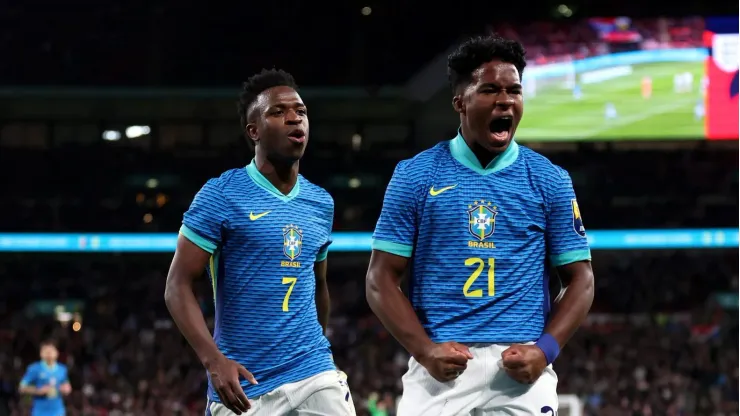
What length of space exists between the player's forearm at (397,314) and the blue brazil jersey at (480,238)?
8 centimetres

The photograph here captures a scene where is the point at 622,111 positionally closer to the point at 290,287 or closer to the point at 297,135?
the point at 297,135

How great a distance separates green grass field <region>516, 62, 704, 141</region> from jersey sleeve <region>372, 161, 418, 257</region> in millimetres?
16175

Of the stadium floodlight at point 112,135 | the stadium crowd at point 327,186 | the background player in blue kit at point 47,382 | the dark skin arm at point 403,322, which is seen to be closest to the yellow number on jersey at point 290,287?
the dark skin arm at point 403,322

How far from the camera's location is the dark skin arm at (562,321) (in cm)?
327

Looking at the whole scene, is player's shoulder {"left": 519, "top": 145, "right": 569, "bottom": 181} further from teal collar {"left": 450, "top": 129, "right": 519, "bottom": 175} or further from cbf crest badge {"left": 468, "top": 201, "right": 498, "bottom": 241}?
cbf crest badge {"left": 468, "top": 201, "right": 498, "bottom": 241}

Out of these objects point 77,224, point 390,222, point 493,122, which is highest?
point 493,122

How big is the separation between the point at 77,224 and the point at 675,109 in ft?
37.6

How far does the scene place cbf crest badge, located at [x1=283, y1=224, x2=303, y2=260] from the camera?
176 inches

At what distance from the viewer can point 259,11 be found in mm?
25359

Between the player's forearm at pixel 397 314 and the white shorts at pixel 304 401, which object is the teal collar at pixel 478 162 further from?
the white shorts at pixel 304 401

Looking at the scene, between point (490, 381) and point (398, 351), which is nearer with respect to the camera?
point (490, 381)

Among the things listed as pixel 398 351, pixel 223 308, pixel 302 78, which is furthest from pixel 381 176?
pixel 223 308

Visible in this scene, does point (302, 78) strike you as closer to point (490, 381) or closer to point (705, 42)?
point (705, 42)

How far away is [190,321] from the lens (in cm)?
416
